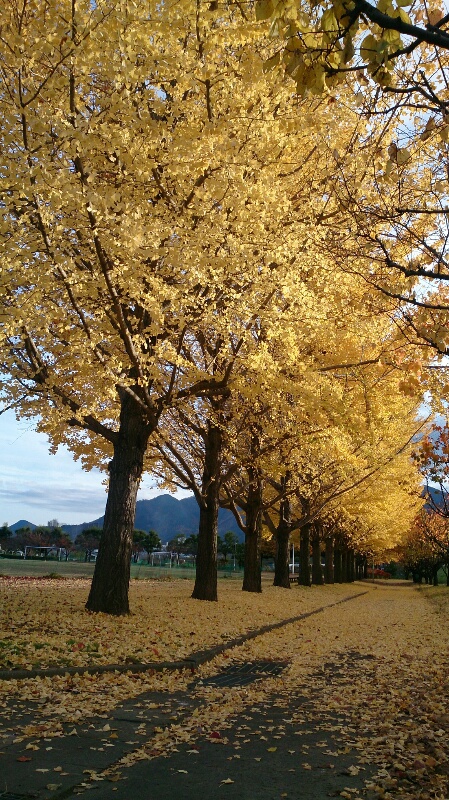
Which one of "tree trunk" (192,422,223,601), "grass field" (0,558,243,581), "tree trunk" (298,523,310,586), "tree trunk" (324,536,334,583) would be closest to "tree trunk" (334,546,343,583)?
"tree trunk" (324,536,334,583)

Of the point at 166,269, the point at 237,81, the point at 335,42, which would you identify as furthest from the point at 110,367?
the point at 335,42

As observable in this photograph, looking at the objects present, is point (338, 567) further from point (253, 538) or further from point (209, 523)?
point (209, 523)

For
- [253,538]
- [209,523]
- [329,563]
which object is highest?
[209,523]

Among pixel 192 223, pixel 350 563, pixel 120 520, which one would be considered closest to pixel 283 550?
pixel 120 520

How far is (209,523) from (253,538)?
5.35m

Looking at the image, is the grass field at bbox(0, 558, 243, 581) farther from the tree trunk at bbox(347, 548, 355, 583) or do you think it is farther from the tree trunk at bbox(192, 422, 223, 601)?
the tree trunk at bbox(347, 548, 355, 583)

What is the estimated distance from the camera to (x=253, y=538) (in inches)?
760

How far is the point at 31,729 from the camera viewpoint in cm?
407

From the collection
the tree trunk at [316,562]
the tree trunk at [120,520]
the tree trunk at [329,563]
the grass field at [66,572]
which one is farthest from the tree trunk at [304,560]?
the tree trunk at [120,520]

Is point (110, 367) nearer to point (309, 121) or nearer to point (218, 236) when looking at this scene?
point (218, 236)

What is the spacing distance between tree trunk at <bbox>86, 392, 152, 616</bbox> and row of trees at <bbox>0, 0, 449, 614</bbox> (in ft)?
0.11

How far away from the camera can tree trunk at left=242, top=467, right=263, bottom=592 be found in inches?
727

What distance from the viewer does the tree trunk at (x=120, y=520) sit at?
30.7 feet

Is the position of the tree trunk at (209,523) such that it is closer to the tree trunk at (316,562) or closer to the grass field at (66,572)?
the grass field at (66,572)
